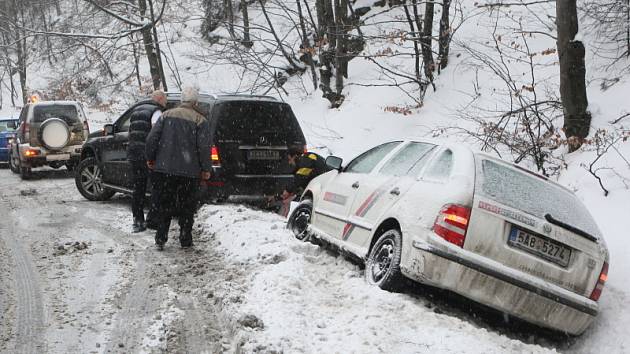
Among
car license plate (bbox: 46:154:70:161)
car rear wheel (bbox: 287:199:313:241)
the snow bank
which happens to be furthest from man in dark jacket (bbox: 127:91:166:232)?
car license plate (bbox: 46:154:70:161)

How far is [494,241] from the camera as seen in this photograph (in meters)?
4.46

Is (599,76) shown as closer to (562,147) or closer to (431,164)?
(562,147)

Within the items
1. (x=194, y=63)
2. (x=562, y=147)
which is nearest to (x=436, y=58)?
(x=562, y=147)

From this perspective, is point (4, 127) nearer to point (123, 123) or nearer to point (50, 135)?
point (50, 135)

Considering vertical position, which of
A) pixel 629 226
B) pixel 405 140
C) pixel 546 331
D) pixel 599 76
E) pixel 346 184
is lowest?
pixel 546 331

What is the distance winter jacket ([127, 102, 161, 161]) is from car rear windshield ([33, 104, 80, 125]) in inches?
290

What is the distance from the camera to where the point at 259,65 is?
725 inches

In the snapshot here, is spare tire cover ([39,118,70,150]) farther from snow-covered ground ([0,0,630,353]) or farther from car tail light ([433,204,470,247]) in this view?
car tail light ([433,204,470,247])

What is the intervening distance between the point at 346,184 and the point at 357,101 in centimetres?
1035

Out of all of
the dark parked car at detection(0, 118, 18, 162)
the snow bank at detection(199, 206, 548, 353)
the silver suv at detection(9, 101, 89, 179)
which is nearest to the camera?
the snow bank at detection(199, 206, 548, 353)

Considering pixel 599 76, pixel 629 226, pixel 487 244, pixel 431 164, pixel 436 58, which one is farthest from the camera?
pixel 436 58

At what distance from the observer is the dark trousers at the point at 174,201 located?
6.79 m

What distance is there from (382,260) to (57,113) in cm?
1209

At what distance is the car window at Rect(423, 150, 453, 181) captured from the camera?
493 centimetres
